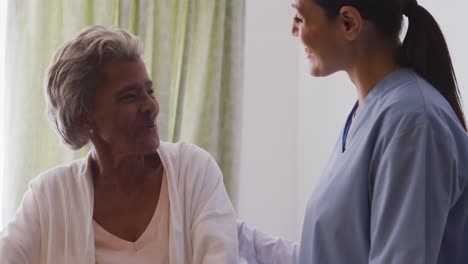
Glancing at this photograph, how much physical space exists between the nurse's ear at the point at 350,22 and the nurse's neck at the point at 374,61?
3 cm

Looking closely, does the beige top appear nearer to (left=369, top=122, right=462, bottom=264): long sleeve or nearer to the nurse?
the nurse

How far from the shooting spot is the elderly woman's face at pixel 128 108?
1573 millimetres

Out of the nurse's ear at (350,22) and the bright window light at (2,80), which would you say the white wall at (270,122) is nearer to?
the bright window light at (2,80)

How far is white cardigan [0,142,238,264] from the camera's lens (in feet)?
4.94

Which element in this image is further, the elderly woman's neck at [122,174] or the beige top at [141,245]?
the elderly woman's neck at [122,174]

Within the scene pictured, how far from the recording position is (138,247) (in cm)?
154

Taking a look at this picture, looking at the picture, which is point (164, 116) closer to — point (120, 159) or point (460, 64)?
point (120, 159)

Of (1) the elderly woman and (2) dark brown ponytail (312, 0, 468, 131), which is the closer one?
(2) dark brown ponytail (312, 0, 468, 131)

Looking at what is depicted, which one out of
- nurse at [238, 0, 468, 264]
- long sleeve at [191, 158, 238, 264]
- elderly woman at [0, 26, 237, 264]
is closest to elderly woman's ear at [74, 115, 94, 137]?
elderly woman at [0, 26, 237, 264]

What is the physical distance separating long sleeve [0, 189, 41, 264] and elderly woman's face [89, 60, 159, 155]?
0.87 feet

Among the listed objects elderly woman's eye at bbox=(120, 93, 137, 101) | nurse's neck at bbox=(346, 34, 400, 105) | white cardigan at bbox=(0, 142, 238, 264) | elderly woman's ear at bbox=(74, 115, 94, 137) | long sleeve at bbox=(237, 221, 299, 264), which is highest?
nurse's neck at bbox=(346, 34, 400, 105)

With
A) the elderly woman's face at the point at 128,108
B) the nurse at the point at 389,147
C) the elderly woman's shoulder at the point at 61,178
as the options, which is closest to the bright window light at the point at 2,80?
the elderly woman's shoulder at the point at 61,178

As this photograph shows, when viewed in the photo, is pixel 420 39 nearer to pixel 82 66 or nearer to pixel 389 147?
pixel 389 147

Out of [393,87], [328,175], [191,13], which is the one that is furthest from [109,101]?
[191,13]
